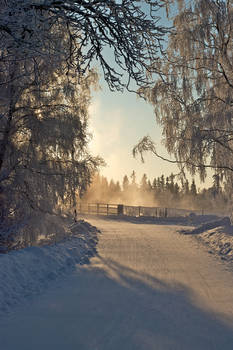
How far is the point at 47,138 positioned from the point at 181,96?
217 inches

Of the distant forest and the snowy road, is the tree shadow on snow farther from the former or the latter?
the distant forest

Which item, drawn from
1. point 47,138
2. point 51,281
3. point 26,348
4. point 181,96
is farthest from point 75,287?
point 181,96

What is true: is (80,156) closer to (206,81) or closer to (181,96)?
(181,96)

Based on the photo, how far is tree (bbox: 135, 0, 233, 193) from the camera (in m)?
11.0

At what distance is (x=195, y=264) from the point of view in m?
8.47

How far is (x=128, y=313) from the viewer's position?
4.43m

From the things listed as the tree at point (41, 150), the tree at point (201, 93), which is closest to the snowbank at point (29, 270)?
the tree at point (41, 150)

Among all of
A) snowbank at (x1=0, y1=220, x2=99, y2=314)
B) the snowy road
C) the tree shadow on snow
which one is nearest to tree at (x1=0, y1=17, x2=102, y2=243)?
snowbank at (x1=0, y1=220, x2=99, y2=314)

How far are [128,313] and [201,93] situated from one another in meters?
9.66

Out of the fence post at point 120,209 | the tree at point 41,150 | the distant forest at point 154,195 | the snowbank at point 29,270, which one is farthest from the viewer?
the distant forest at point 154,195

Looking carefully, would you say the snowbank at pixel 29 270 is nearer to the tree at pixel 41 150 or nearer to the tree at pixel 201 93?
the tree at pixel 41 150

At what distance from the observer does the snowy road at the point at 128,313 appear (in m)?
3.54

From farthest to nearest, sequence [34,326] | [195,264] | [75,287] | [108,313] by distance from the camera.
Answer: [195,264] < [75,287] < [108,313] < [34,326]

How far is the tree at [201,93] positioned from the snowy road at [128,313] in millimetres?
4860
